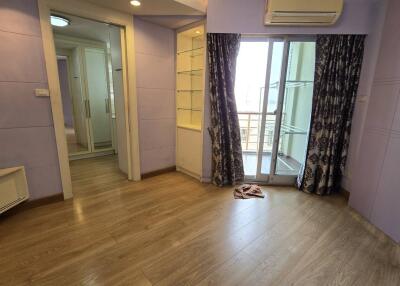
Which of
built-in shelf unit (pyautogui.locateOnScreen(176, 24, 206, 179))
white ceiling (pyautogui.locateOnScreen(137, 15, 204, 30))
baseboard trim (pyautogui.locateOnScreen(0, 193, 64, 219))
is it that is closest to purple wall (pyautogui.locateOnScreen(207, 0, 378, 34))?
white ceiling (pyautogui.locateOnScreen(137, 15, 204, 30))

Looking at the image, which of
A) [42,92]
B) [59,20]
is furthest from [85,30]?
[42,92]

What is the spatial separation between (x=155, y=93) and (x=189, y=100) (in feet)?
2.08

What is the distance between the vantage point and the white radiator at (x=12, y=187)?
199 centimetres

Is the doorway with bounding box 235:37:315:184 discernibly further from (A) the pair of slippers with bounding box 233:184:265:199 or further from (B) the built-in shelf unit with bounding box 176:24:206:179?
(B) the built-in shelf unit with bounding box 176:24:206:179

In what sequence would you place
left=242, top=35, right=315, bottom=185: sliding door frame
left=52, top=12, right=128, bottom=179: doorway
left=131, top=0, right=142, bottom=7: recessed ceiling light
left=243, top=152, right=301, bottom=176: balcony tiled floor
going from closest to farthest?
1. left=131, top=0, right=142, bottom=7: recessed ceiling light
2. left=242, top=35, right=315, bottom=185: sliding door frame
3. left=243, top=152, right=301, bottom=176: balcony tiled floor
4. left=52, top=12, right=128, bottom=179: doorway

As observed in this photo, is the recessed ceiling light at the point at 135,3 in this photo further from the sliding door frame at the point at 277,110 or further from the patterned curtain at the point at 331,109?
the patterned curtain at the point at 331,109

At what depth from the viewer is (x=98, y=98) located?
433cm

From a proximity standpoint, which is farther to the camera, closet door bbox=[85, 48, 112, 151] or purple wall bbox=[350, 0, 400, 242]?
closet door bbox=[85, 48, 112, 151]

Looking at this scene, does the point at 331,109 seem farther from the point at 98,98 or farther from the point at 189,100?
the point at 98,98

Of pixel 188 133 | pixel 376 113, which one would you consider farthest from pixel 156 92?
pixel 376 113

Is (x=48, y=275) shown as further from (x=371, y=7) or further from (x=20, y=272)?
(x=371, y=7)

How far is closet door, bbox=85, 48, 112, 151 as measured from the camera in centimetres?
413

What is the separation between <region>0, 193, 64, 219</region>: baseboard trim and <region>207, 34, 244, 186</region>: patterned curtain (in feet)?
6.72

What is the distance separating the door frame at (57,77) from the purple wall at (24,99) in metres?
0.06
